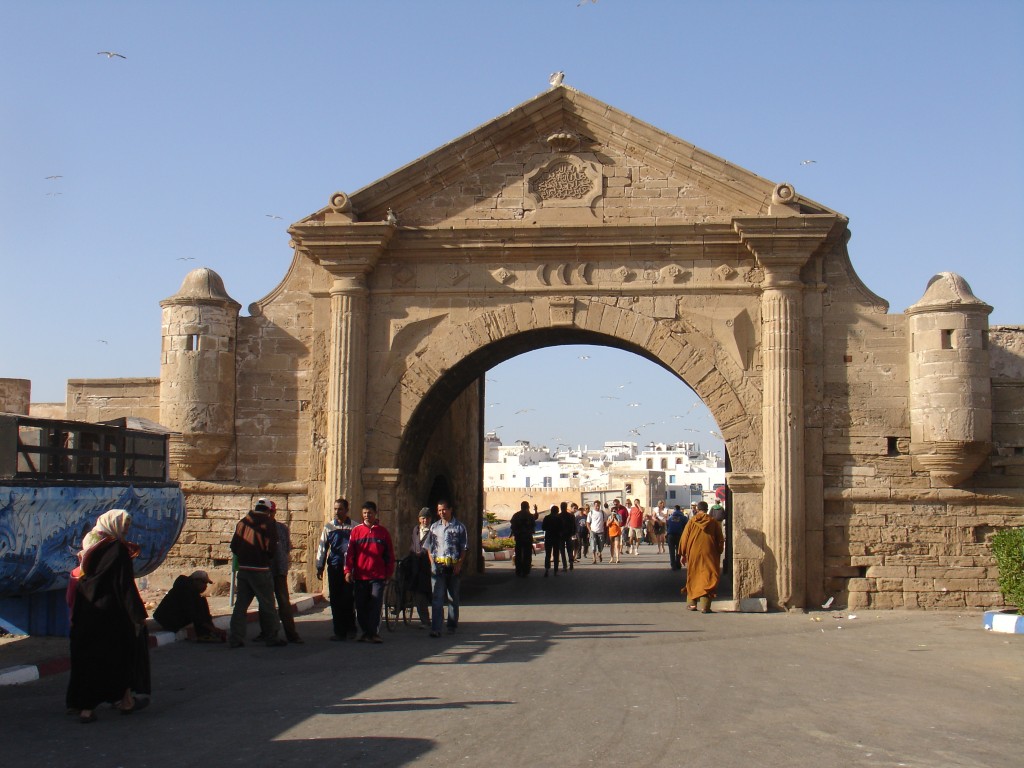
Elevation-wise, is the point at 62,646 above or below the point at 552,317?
below

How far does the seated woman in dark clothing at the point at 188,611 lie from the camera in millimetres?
10922

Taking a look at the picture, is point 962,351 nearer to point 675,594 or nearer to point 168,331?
point 675,594

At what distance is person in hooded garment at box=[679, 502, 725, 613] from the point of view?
46.2 ft

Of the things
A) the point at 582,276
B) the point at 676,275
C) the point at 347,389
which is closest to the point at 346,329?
the point at 347,389

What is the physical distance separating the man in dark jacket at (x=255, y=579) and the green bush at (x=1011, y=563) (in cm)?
785

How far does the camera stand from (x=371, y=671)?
9164 millimetres

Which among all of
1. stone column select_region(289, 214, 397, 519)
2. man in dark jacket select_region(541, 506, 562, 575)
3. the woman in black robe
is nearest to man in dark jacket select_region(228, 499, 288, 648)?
the woman in black robe

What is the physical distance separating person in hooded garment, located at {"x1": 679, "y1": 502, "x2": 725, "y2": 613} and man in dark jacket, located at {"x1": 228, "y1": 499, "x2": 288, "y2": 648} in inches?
218

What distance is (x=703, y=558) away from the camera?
559 inches

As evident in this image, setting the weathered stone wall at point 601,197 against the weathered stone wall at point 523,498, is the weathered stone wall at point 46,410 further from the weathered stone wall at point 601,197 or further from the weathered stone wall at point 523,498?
the weathered stone wall at point 523,498

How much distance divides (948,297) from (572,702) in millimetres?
8634

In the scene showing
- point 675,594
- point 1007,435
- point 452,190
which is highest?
point 452,190

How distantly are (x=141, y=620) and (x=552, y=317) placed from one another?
8244mm

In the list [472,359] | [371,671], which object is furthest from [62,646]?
[472,359]
